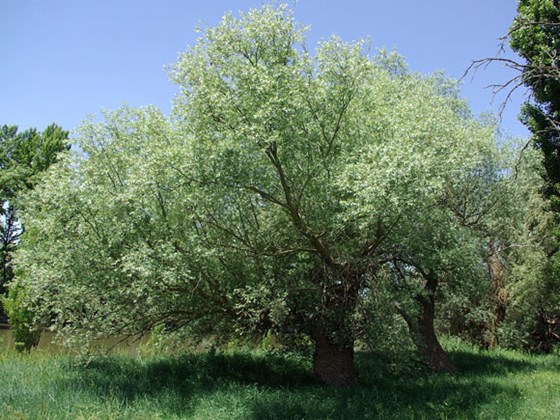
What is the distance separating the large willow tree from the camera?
32.7ft

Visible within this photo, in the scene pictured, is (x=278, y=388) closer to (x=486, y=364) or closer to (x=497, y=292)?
(x=486, y=364)

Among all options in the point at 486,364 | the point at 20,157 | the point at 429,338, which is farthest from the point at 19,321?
the point at 20,157

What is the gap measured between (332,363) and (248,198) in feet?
15.5

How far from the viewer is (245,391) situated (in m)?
11.0

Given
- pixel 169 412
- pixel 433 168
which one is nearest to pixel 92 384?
pixel 169 412

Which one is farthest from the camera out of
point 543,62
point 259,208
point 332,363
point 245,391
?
point 332,363

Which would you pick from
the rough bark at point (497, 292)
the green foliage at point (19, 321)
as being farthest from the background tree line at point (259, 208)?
the rough bark at point (497, 292)

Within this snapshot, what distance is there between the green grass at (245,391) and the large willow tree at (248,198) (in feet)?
3.90

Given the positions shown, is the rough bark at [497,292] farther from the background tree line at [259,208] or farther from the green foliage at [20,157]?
the green foliage at [20,157]

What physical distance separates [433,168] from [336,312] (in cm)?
393

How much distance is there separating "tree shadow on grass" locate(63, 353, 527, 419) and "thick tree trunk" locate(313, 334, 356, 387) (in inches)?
14.3

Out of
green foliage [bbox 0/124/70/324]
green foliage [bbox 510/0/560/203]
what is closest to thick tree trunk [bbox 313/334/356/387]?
green foliage [bbox 510/0/560/203]

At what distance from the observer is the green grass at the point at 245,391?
9367 millimetres

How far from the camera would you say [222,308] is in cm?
1253
